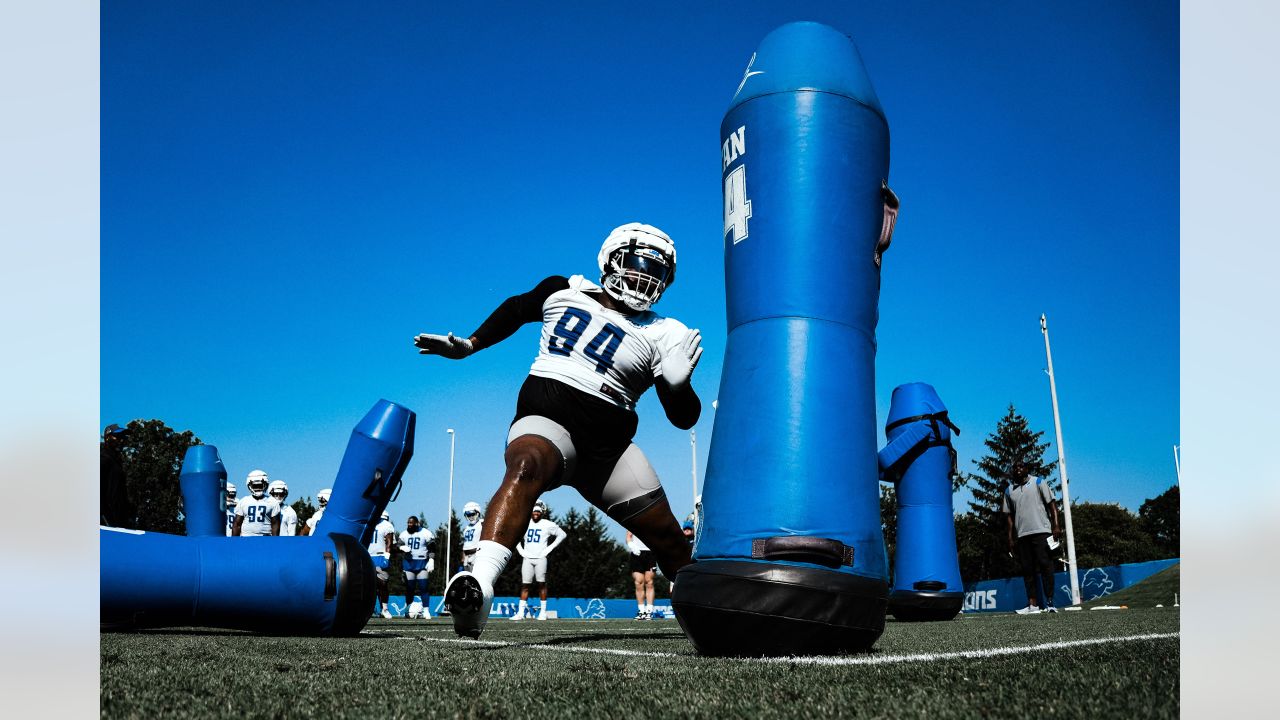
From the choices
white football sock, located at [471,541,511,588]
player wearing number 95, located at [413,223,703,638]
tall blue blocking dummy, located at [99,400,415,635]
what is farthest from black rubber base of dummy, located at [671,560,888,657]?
tall blue blocking dummy, located at [99,400,415,635]

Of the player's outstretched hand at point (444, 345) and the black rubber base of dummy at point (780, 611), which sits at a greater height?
the player's outstretched hand at point (444, 345)

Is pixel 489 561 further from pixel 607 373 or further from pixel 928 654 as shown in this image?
pixel 928 654

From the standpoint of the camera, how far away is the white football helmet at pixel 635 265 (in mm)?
3926

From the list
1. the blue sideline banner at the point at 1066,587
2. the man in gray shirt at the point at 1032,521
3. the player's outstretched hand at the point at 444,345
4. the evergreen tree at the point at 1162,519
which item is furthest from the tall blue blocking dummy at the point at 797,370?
the evergreen tree at the point at 1162,519

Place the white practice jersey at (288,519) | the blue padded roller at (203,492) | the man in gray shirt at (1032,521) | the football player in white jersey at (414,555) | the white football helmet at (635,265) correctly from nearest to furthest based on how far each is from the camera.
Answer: the white football helmet at (635,265)
the blue padded roller at (203,492)
the man in gray shirt at (1032,521)
the white practice jersey at (288,519)
the football player in white jersey at (414,555)

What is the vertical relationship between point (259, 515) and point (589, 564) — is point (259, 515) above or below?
above

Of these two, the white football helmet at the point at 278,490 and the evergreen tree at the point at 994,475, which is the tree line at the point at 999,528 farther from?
the white football helmet at the point at 278,490

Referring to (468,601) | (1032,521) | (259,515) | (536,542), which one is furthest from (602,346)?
(536,542)

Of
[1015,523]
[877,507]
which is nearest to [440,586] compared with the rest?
[1015,523]

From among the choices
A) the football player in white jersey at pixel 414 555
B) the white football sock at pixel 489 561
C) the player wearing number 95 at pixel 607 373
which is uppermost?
the player wearing number 95 at pixel 607 373

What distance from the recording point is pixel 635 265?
3926mm

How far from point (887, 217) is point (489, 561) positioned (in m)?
2.21

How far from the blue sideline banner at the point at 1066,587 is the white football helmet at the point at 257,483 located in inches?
571

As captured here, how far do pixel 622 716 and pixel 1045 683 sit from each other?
1.03 meters
